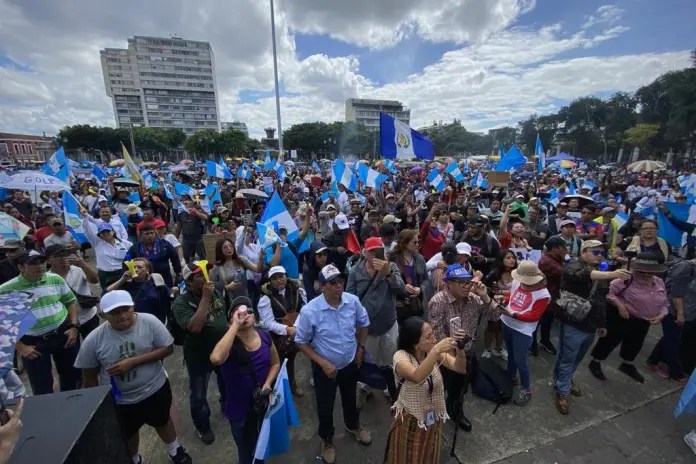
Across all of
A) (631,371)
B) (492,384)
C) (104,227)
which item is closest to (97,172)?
(104,227)

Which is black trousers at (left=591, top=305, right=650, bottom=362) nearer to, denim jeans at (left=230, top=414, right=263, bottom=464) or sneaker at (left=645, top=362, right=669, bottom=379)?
sneaker at (left=645, top=362, right=669, bottom=379)

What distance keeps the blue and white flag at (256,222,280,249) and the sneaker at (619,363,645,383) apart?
4.97 metres

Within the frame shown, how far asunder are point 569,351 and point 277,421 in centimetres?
320

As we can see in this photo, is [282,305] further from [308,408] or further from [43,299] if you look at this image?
[43,299]

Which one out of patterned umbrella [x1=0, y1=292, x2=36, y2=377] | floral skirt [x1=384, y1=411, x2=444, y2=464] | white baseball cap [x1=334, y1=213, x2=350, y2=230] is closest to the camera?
patterned umbrella [x1=0, y1=292, x2=36, y2=377]

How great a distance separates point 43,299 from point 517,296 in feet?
15.8

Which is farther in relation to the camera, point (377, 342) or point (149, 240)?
point (149, 240)

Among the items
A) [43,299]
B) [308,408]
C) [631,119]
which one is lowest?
[308,408]

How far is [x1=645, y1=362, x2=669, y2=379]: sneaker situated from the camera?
4.22m

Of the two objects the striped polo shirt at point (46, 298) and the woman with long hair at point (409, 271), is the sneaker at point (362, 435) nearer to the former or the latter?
the woman with long hair at point (409, 271)

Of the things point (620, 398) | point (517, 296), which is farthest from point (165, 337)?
point (620, 398)

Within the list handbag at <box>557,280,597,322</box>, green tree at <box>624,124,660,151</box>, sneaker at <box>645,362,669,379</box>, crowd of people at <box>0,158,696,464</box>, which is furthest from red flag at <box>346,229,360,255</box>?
green tree at <box>624,124,660,151</box>

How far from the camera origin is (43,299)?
3.15 meters

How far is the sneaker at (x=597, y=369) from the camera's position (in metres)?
4.16
